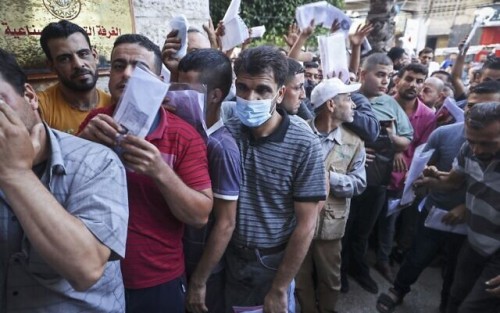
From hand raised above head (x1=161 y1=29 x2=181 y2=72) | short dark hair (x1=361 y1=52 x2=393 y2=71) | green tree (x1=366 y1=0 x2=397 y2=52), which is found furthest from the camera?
green tree (x1=366 y1=0 x2=397 y2=52)

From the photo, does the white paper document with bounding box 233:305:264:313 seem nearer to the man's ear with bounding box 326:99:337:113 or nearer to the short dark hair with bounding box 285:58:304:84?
the man's ear with bounding box 326:99:337:113

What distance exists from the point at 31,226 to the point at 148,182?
524 mm

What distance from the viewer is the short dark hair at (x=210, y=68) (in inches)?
64.1

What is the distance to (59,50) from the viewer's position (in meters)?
1.99

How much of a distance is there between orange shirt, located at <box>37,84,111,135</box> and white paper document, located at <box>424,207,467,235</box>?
2.58m

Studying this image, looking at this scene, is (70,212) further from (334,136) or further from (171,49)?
(334,136)

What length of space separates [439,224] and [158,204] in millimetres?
2142

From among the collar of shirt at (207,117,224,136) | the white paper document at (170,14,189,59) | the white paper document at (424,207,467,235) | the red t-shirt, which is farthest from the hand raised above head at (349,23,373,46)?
the red t-shirt

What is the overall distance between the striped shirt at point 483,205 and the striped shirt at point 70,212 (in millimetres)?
2012

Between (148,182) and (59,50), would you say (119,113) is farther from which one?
(59,50)

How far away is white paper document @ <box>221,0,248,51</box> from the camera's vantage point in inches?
95.0

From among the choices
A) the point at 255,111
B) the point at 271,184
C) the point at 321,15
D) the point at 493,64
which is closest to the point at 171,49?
the point at 255,111

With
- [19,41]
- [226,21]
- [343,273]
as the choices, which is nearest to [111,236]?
[226,21]

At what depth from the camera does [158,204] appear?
127 centimetres
